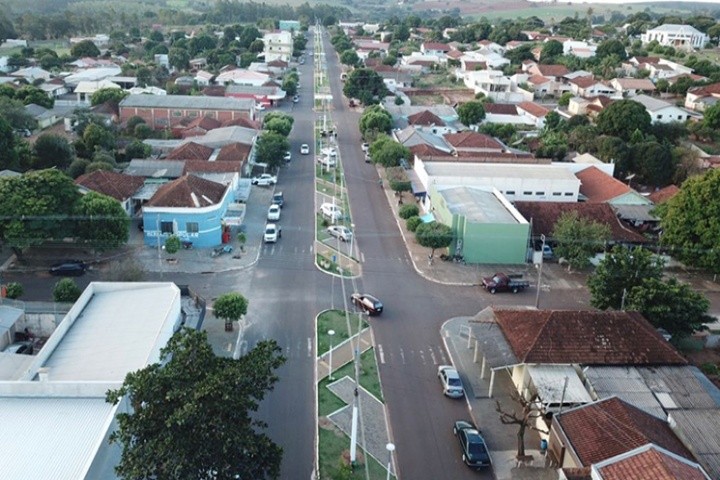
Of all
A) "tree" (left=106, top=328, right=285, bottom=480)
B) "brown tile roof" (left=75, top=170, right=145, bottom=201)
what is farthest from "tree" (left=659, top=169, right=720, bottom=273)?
"brown tile roof" (left=75, top=170, right=145, bottom=201)

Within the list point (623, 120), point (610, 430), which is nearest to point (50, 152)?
point (610, 430)

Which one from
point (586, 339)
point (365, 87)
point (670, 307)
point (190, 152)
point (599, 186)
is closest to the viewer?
point (586, 339)

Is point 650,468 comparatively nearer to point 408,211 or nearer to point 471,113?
point 408,211

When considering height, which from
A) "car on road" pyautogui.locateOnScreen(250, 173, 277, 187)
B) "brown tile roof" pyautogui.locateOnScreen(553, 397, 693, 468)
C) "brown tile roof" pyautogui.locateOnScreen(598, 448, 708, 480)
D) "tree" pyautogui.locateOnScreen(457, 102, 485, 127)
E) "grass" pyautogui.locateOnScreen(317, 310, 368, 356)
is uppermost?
"tree" pyautogui.locateOnScreen(457, 102, 485, 127)

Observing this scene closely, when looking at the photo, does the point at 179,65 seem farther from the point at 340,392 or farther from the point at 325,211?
the point at 340,392

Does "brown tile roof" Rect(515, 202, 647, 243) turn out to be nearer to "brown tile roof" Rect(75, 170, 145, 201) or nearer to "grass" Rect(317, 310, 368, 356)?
"grass" Rect(317, 310, 368, 356)

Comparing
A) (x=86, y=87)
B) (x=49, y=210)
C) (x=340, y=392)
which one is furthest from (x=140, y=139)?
(x=340, y=392)
